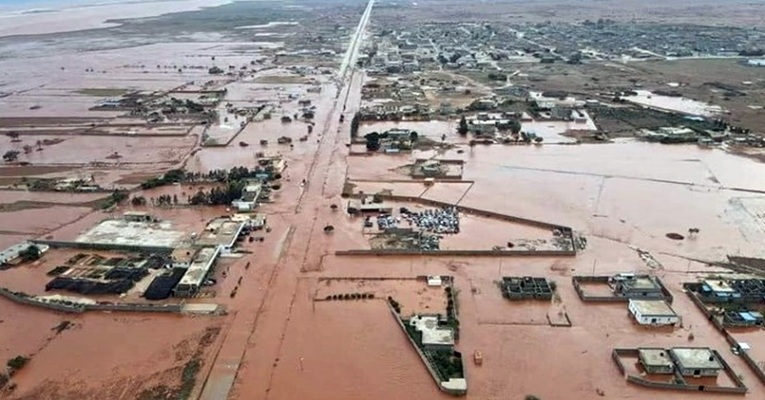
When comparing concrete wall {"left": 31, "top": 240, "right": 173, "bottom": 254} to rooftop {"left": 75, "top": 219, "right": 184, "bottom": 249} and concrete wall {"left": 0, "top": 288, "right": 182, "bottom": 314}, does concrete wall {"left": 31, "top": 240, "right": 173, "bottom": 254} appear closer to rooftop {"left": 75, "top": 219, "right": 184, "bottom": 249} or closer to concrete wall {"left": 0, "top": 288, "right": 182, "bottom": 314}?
rooftop {"left": 75, "top": 219, "right": 184, "bottom": 249}

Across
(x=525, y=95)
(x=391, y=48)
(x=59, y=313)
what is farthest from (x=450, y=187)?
(x=391, y=48)

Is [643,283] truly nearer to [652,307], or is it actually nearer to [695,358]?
[652,307]

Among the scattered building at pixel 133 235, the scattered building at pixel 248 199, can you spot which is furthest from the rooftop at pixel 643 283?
the scattered building at pixel 133 235

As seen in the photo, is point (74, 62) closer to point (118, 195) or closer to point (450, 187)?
point (118, 195)

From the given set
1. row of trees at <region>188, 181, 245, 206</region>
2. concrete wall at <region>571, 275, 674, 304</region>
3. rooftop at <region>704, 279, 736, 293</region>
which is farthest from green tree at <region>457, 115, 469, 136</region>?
rooftop at <region>704, 279, 736, 293</region>

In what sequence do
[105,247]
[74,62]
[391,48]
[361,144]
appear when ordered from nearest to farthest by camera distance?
[105,247]
[361,144]
[74,62]
[391,48]

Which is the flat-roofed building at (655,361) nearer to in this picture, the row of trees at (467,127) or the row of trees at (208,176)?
the row of trees at (208,176)
